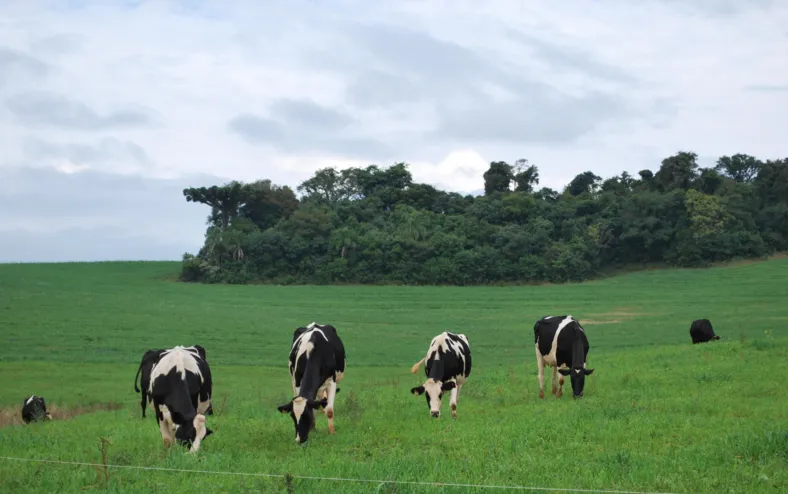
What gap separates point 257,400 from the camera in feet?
74.4

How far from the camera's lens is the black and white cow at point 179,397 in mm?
12719

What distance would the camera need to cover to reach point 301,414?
45.0 ft

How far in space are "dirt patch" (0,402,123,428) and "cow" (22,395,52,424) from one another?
21cm

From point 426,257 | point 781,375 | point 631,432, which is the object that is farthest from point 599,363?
point 426,257

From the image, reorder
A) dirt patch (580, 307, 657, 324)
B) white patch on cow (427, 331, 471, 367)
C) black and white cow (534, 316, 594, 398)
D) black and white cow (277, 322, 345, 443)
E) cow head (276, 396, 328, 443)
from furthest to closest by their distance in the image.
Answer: dirt patch (580, 307, 657, 324) → black and white cow (534, 316, 594, 398) → white patch on cow (427, 331, 471, 367) → black and white cow (277, 322, 345, 443) → cow head (276, 396, 328, 443)

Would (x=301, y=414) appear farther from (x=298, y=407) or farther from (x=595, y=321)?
(x=595, y=321)

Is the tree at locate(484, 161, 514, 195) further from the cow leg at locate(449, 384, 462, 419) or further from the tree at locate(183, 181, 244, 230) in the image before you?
the cow leg at locate(449, 384, 462, 419)

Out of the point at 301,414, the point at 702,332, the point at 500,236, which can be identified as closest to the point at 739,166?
the point at 500,236

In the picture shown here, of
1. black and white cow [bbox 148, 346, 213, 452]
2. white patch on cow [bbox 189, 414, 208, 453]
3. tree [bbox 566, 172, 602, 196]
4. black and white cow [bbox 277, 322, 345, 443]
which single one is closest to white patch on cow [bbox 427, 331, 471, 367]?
black and white cow [bbox 277, 322, 345, 443]

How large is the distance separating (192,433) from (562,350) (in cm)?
1033

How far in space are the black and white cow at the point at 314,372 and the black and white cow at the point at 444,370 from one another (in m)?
2.02

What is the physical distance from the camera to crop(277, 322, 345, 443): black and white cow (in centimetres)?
1389

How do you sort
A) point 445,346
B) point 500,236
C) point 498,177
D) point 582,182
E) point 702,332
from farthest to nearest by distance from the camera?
point 582,182 → point 498,177 → point 500,236 → point 702,332 → point 445,346

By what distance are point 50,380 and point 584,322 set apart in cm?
3545
